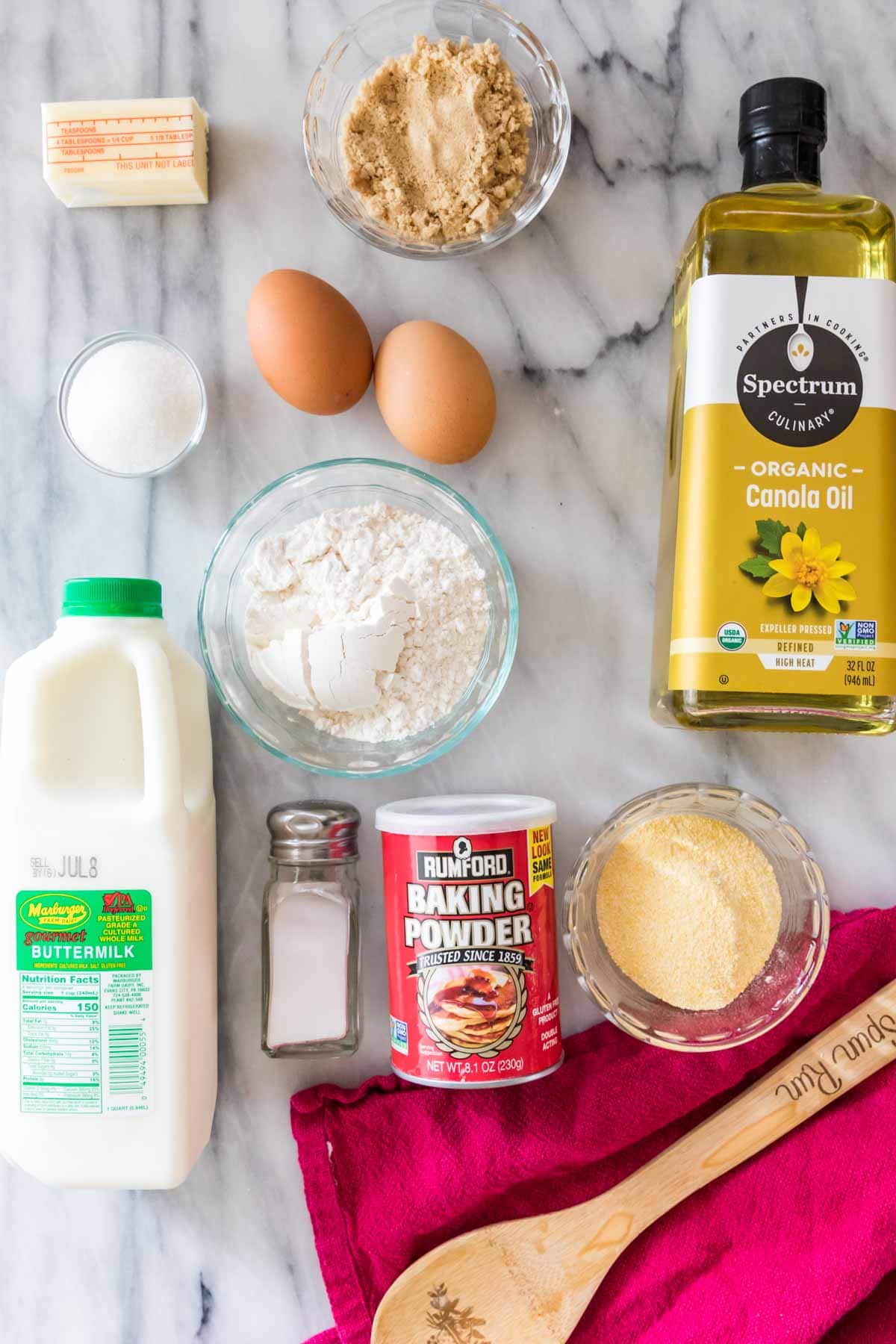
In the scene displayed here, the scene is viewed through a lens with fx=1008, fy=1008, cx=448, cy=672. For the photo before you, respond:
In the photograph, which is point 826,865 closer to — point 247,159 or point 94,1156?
point 94,1156

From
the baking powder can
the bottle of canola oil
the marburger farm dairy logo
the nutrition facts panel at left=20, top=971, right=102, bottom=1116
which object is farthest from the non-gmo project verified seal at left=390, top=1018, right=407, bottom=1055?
the marburger farm dairy logo

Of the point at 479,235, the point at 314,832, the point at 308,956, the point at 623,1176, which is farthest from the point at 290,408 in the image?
the point at 623,1176

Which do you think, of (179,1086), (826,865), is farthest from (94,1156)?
(826,865)

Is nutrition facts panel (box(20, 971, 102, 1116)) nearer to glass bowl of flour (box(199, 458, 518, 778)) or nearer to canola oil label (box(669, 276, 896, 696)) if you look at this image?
glass bowl of flour (box(199, 458, 518, 778))

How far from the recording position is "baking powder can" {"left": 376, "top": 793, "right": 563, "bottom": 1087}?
85 cm

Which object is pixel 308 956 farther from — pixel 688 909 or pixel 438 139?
pixel 438 139

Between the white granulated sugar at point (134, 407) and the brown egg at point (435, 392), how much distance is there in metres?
0.19

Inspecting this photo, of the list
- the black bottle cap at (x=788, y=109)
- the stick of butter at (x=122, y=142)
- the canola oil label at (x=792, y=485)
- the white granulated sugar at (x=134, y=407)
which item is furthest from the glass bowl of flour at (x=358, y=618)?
the black bottle cap at (x=788, y=109)

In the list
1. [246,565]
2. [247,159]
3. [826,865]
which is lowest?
[826,865]

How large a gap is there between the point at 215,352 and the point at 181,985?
1.96 ft

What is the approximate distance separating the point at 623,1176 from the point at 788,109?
3.21 feet

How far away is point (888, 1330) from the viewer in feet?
3.10

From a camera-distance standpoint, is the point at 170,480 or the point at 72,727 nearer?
the point at 72,727

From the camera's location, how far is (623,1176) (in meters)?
0.97
